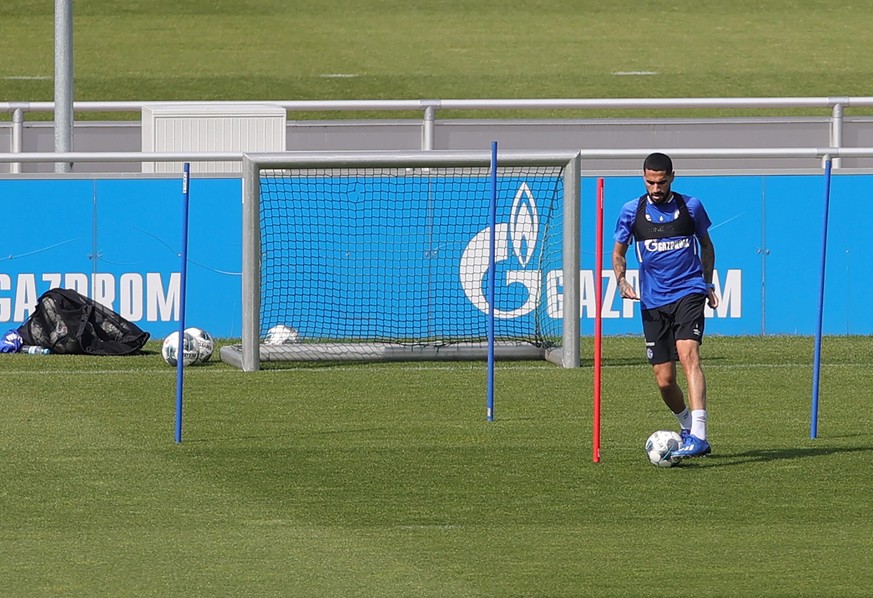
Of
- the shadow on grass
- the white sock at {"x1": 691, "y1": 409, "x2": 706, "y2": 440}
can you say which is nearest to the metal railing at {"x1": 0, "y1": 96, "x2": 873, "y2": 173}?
the shadow on grass

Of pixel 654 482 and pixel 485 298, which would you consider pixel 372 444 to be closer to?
pixel 654 482

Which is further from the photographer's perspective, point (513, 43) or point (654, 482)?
point (513, 43)

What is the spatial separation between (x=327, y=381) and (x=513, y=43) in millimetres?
30241

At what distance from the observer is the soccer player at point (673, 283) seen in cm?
1045

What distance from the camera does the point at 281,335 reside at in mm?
16609

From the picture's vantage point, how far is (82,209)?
17.3 metres

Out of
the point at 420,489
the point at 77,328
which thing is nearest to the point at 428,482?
the point at 420,489

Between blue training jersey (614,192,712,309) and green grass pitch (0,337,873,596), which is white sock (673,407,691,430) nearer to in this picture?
green grass pitch (0,337,873,596)

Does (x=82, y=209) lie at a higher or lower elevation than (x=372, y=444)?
higher

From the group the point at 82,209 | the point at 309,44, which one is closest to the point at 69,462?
the point at 82,209

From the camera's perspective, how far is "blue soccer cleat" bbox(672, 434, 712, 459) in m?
10.2

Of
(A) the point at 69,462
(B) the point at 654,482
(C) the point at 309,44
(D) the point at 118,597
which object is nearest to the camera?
(D) the point at 118,597

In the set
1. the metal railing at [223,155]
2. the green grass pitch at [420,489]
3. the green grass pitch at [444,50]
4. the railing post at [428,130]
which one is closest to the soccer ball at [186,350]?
the green grass pitch at [420,489]

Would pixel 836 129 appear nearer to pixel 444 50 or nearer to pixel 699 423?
pixel 699 423
